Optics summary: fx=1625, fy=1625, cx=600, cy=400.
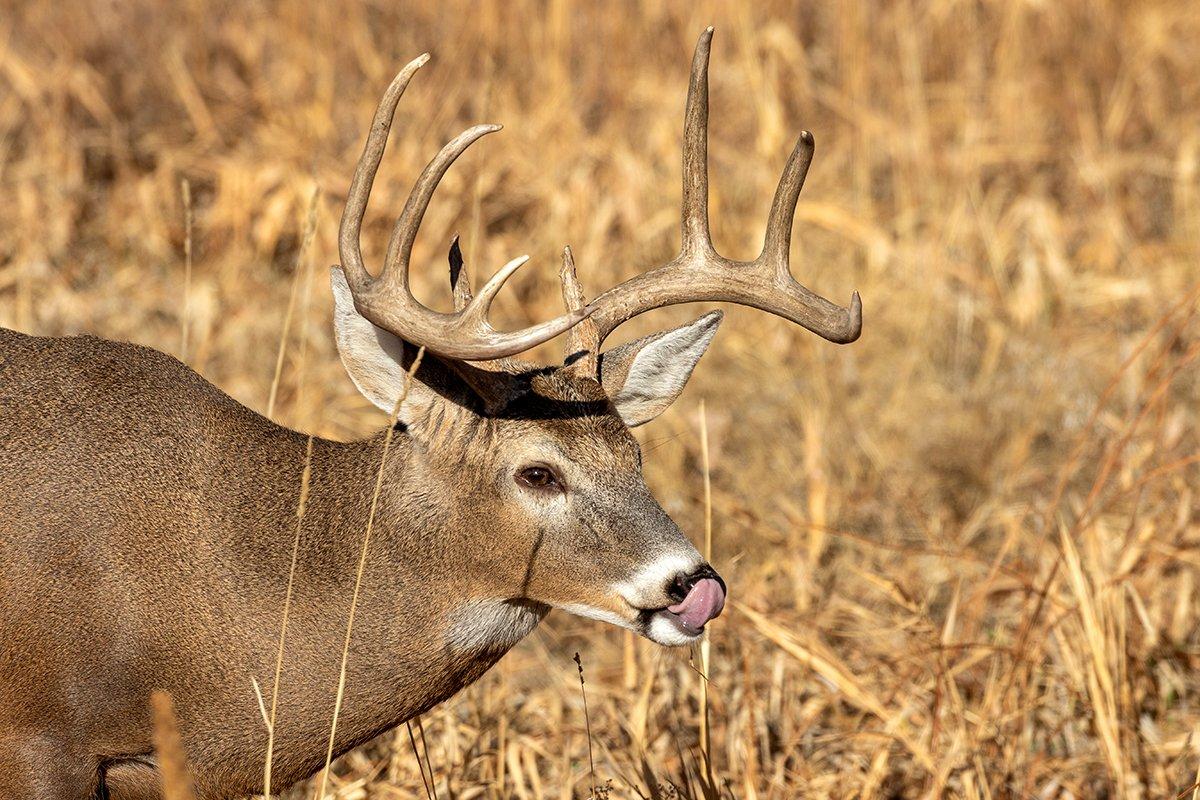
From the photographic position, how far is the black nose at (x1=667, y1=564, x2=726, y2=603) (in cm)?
373

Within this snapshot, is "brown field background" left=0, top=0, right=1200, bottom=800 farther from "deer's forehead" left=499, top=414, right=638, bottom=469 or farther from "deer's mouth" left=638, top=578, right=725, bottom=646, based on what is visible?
"deer's forehead" left=499, top=414, right=638, bottom=469

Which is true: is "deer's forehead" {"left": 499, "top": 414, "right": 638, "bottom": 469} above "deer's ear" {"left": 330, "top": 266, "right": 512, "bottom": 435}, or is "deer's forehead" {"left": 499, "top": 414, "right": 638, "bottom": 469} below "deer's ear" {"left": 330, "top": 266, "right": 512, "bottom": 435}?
below

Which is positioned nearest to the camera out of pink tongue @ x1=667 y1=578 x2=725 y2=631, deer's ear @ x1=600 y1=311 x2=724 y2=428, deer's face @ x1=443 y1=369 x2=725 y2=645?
pink tongue @ x1=667 y1=578 x2=725 y2=631

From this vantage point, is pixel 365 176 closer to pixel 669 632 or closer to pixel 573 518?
→ pixel 573 518

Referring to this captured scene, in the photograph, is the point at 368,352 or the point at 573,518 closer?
the point at 573,518

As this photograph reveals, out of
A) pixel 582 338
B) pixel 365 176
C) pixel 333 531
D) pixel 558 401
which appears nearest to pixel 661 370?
pixel 582 338

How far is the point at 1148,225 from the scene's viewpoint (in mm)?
9984

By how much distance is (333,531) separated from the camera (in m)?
4.11

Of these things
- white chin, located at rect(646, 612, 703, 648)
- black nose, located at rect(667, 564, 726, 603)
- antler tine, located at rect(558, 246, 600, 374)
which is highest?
antler tine, located at rect(558, 246, 600, 374)

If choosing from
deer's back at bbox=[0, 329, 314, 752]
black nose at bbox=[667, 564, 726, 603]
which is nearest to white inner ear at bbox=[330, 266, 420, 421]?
Result: deer's back at bbox=[0, 329, 314, 752]

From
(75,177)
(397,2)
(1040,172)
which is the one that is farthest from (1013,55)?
(75,177)

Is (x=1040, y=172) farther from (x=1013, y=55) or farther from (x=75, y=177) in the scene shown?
(x=75, y=177)

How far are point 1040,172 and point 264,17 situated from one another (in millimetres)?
4977

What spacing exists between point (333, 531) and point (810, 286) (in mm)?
5206
